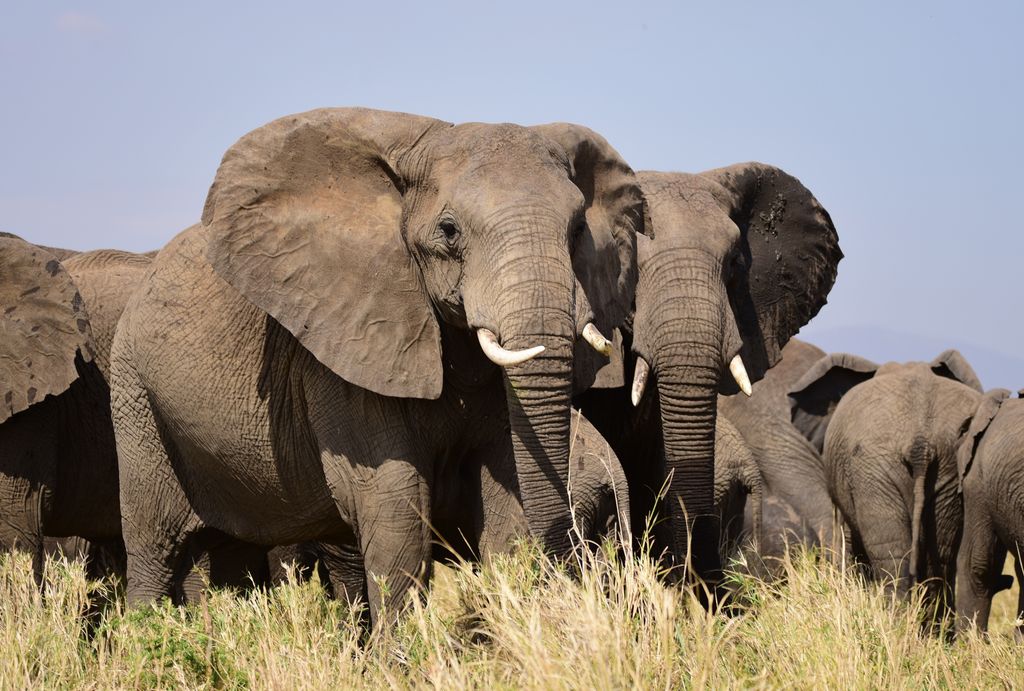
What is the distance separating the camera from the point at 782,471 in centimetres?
1153

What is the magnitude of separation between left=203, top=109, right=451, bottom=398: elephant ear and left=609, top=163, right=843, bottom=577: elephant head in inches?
49.3

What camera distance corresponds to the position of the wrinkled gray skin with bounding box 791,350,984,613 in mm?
9539

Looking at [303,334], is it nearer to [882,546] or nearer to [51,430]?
[51,430]

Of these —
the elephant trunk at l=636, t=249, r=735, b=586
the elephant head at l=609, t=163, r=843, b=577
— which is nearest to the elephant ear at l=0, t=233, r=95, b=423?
the elephant head at l=609, t=163, r=843, b=577

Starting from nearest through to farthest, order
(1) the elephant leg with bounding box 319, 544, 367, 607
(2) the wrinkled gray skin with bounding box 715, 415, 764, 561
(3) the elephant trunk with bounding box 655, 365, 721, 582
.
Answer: (3) the elephant trunk with bounding box 655, 365, 721, 582
(1) the elephant leg with bounding box 319, 544, 367, 607
(2) the wrinkled gray skin with bounding box 715, 415, 764, 561

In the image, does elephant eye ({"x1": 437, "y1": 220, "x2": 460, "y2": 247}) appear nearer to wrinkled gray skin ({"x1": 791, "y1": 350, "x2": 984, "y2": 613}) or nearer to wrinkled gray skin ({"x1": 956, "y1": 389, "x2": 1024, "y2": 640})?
wrinkled gray skin ({"x1": 956, "y1": 389, "x2": 1024, "y2": 640})

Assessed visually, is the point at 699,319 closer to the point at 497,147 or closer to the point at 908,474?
the point at 497,147

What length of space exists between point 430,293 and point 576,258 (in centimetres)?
52

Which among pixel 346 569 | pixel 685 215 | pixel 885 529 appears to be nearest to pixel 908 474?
pixel 885 529

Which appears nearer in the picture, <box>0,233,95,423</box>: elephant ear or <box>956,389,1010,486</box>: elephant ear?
<box>956,389,1010,486</box>: elephant ear

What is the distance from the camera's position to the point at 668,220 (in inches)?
283

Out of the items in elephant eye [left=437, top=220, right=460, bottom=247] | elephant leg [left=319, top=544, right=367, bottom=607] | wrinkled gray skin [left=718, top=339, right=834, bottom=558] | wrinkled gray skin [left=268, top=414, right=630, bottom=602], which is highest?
elephant eye [left=437, top=220, right=460, bottom=247]


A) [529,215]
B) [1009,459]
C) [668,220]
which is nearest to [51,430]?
[668,220]

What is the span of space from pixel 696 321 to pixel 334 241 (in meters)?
1.63
